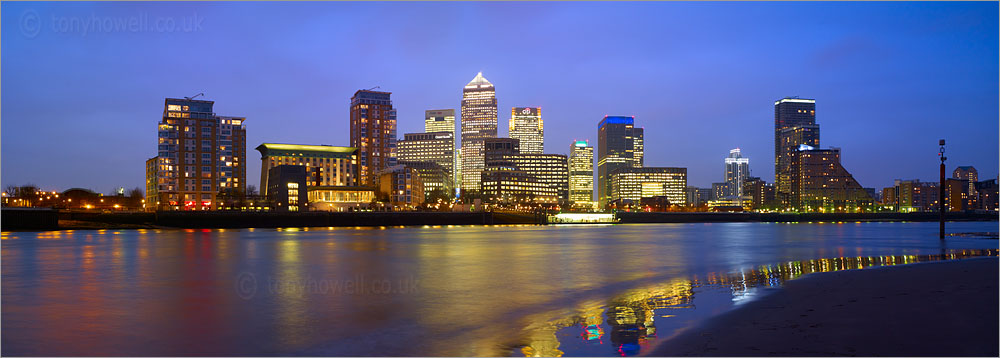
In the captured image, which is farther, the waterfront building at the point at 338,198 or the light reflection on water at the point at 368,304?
the waterfront building at the point at 338,198

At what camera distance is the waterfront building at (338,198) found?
190125mm

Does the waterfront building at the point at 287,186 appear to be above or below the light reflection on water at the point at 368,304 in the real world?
above

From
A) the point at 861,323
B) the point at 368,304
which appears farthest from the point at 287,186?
the point at 861,323

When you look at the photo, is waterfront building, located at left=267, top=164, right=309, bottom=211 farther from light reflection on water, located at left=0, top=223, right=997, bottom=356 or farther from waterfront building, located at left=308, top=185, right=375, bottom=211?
light reflection on water, located at left=0, top=223, right=997, bottom=356

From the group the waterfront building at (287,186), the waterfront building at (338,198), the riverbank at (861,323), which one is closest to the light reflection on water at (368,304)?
the riverbank at (861,323)

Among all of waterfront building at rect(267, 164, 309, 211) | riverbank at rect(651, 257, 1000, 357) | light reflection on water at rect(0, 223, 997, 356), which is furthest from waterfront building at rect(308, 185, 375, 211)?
riverbank at rect(651, 257, 1000, 357)

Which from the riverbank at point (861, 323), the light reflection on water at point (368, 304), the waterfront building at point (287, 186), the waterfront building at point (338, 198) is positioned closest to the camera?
the riverbank at point (861, 323)

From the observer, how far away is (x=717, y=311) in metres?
15.2

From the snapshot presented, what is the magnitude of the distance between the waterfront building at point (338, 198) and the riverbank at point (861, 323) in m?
179

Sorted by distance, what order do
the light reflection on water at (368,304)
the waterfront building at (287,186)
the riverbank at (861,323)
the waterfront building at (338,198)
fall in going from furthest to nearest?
the waterfront building at (338,198), the waterfront building at (287,186), the light reflection on water at (368,304), the riverbank at (861,323)

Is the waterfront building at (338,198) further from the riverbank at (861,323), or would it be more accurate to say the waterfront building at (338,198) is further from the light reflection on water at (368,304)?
the riverbank at (861,323)

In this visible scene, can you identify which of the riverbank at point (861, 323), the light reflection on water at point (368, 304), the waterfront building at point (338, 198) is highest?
the waterfront building at point (338, 198)

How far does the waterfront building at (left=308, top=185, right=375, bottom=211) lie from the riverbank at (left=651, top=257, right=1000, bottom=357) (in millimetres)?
178712

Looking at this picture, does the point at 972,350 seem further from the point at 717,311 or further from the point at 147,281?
the point at 147,281
